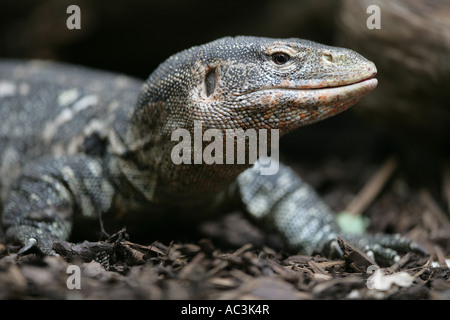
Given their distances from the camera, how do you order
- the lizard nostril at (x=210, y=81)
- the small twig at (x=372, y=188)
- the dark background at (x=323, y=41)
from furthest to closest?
the small twig at (x=372, y=188) → the dark background at (x=323, y=41) → the lizard nostril at (x=210, y=81)

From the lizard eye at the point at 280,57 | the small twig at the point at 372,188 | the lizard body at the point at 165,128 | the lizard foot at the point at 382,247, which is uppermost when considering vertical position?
the lizard eye at the point at 280,57

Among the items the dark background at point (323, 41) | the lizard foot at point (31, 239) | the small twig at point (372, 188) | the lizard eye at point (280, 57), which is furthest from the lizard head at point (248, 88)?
the small twig at point (372, 188)

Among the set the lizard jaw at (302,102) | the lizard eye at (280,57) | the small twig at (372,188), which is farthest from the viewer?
the small twig at (372,188)

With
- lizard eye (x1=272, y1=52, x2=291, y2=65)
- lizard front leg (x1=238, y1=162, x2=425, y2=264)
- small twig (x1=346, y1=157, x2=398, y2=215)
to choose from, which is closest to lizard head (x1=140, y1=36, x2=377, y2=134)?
lizard eye (x1=272, y1=52, x2=291, y2=65)

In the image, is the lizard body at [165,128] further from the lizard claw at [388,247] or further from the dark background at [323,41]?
the dark background at [323,41]
